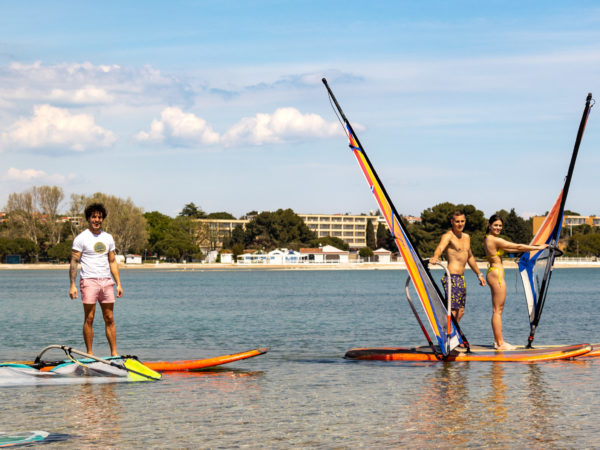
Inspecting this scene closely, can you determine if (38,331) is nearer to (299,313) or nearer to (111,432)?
(299,313)

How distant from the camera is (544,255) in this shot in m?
12.8

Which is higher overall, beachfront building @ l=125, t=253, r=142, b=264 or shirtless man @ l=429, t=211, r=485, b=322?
shirtless man @ l=429, t=211, r=485, b=322

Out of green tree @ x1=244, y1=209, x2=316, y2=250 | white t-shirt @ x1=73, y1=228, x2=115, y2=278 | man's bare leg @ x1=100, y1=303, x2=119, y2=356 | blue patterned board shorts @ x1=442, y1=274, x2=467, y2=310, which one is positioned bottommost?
man's bare leg @ x1=100, y1=303, x2=119, y2=356

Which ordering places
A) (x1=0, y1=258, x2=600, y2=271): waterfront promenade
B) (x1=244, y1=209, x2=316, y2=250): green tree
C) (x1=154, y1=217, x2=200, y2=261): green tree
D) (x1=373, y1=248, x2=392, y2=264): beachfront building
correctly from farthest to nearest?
(x1=373, y1=248, x2=392, y2=264): beachfront building < (x1=244, y1=209, x2=316, y2=250): green tree < (x1=154, y1=217, x2=200, y2=261): green tree < (x1=0, y1=258, x2=600, y2=271): waterfront promenade

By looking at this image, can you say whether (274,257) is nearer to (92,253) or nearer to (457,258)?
(457,258)

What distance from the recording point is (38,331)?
24.1m

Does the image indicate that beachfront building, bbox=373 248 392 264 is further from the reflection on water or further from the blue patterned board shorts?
the reflection on water

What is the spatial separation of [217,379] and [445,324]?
338 centimetres

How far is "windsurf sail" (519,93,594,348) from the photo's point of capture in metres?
12.2

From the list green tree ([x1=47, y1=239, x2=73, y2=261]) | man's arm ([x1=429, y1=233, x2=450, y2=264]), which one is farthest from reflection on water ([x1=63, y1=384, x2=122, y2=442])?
green tree ([x1=47, y1=239, x2=73, y2=261])

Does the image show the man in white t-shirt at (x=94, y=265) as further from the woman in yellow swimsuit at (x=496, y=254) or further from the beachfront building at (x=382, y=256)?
the beachfront building at (x=382, y=256)

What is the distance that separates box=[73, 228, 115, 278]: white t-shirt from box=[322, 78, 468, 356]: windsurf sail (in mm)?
3741

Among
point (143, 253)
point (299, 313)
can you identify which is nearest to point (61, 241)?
point (143, 253)

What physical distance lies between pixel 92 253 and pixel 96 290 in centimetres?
51
